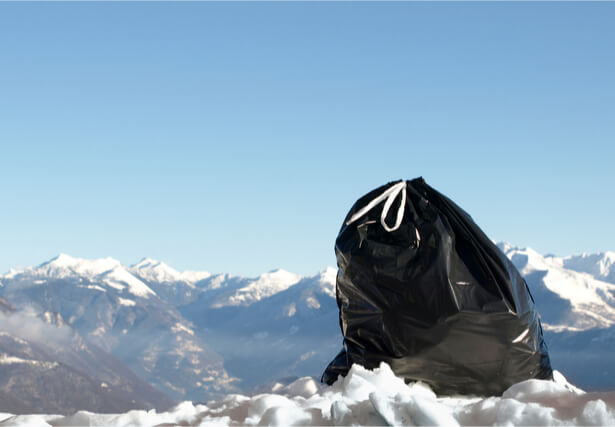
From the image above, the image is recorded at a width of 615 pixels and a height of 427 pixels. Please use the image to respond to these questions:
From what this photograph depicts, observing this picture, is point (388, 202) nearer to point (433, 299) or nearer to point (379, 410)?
point (433, 299)

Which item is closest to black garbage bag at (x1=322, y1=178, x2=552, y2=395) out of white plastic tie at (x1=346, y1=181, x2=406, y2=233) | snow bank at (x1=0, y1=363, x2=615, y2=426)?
white plastic tie at (x1=346, y1=181, x2=406, y2=233)

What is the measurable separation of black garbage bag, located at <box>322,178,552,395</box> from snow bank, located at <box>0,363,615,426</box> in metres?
0.30

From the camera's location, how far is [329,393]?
349 cm

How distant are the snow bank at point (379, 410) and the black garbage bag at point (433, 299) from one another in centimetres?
30

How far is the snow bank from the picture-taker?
2369mm

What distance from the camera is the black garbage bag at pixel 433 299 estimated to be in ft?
13.0

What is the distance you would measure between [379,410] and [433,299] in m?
1.63

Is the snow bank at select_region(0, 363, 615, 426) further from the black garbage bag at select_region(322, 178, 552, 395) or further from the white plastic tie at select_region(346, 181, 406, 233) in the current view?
the white plastic tie at select_region(346, 181, 406, 233)

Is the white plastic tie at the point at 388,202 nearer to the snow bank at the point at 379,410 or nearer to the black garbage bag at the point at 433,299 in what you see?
the black garbage bag at the point at 433,299

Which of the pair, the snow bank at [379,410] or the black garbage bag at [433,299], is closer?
the snow bank at [379,410]

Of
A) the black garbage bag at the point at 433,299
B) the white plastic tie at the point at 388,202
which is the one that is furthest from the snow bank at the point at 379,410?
the white plastic tie at the point at 388,202

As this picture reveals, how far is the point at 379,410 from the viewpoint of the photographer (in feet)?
8.09

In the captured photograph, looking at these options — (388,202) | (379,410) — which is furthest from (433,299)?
(379,410)

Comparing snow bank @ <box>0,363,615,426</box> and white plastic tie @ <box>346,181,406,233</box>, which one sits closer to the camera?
snow bank @ <box>0,363,615,426</box>
